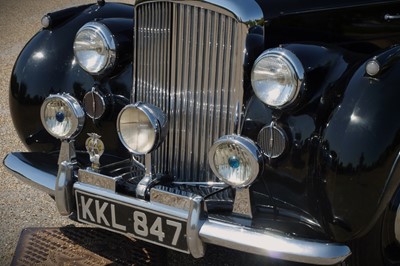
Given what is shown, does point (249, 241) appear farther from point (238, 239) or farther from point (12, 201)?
point (12, 201)

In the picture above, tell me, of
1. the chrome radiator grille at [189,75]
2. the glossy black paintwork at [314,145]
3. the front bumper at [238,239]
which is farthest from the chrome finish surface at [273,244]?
the chrome radiator grille at [189,75]

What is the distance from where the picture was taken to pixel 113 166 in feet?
9.64

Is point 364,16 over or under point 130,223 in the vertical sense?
over

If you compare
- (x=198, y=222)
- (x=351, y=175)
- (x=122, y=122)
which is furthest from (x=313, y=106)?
(x=122, y=122)

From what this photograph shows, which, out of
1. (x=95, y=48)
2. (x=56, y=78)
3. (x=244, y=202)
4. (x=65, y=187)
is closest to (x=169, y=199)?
(x=244, y=202)

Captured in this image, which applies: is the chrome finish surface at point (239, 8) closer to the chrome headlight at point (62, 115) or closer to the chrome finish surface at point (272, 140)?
the chrome finish surface at point (272, 140)

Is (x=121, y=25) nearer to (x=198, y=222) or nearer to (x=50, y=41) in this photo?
(x=50, y=41)

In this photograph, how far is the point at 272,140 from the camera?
8.09 ft

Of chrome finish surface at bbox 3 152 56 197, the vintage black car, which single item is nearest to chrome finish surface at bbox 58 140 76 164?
the vintage black car

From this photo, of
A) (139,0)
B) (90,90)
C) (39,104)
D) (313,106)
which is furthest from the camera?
(39,104)

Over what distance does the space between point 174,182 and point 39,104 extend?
0.95 metres

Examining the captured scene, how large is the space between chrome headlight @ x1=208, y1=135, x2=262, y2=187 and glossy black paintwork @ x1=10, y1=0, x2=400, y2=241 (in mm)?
168

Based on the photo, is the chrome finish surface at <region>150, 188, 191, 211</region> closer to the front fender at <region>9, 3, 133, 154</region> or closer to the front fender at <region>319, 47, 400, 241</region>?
the front fender at <region>319, 47, 400, 241</region>

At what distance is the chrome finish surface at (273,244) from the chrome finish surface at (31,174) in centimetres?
89
